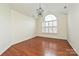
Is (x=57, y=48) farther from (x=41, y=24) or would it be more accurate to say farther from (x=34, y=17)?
(x=34, y=17)

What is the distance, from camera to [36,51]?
1667 millimetres

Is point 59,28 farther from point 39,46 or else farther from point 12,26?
point 12,26

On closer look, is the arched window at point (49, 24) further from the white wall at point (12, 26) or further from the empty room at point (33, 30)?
the white wall at point (12, 26)

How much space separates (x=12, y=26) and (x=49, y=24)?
75 centimetres

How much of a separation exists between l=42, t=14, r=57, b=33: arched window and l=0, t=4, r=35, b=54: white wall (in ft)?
0.74


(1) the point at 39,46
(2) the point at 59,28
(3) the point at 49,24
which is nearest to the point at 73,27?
(2) the point at 59,28

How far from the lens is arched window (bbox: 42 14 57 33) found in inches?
59.3

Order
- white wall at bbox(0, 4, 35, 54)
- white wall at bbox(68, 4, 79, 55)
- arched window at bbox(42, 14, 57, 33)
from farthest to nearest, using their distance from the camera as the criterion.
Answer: white wall at bbox(68, 4, 79, 55) < white wall at bbox(0, 4, 35, 54) < arched window at bbox(42, 14, 57, 33)

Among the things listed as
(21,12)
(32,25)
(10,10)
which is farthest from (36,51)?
(10,10)

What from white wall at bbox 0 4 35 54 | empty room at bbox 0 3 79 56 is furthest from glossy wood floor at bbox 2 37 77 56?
white wall at bbox 0 4 35 54

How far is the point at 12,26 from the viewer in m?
1.73

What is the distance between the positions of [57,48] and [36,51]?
0.42 meters

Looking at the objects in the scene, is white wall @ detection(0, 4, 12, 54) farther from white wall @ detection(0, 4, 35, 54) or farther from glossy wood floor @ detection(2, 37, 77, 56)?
glossy wood floor @ detection(2, 37, 77, 56)

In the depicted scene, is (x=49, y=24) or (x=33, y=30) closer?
(x=49, y=24)
